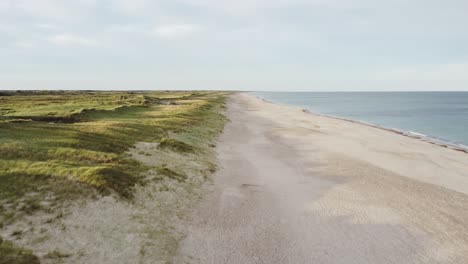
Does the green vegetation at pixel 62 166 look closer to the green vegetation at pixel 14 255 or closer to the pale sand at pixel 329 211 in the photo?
the green vegetation at pixel 14 255

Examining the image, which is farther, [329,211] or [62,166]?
[329,211]

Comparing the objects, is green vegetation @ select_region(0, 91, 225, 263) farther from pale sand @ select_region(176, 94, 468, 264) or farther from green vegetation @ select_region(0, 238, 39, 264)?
pale sand @ select_region(176, 94, 468, 264)

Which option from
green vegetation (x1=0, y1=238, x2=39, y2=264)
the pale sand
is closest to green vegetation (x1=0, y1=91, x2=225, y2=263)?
green vegetation (x1=0, y1=238, x2=39, y2=264)

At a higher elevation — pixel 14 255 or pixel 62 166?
pixel 62 166

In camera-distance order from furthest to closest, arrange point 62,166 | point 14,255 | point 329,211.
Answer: point 329,211, point 62,166, point 14,255

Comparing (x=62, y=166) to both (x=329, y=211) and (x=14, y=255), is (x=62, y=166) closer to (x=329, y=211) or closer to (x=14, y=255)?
(x=14, y=255)

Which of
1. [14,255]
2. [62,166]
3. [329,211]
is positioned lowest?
[329,211]

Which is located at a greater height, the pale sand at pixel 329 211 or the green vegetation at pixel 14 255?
the green vegetation at pixel 14 255

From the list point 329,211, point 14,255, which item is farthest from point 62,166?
point 329,211

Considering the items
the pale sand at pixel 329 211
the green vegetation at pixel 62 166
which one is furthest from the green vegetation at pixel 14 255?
the pale sand at pixel 329 211

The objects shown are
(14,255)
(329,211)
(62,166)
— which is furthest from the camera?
(329,211)
